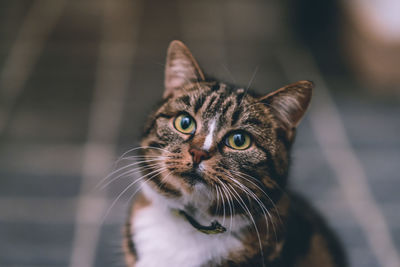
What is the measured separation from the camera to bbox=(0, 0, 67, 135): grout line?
2266 mm

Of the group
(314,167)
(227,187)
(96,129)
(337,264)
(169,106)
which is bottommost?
(337,264)

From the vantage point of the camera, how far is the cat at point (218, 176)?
0.88 m

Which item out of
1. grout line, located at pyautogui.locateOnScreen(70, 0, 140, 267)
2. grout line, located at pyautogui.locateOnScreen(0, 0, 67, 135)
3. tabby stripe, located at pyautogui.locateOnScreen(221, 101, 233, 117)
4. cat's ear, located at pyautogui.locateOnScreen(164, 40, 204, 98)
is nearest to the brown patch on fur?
tabby stripe, located at pyautogui.locateOnScreen(221, 101, 233, 117)

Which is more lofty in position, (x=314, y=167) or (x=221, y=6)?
(x=221, y=6)

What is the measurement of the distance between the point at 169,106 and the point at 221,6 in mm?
2505

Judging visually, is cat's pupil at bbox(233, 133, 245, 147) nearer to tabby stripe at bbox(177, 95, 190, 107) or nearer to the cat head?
the cat head

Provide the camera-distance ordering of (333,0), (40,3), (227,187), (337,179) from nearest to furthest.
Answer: (227,187)
(337,179)
(333,0)
(40,3)

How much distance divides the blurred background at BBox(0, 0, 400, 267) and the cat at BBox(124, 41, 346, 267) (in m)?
0.22

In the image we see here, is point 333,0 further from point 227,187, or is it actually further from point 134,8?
point 227,187

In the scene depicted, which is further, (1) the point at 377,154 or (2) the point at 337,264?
(1) the point at 377,154

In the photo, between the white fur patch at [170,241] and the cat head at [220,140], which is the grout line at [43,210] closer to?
the white fur patch at [170,241]

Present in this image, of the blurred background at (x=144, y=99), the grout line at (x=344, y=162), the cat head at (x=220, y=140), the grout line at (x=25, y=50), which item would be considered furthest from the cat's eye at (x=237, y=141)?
the grout line at (x=25, y=50)

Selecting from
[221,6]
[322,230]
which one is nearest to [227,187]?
[322,230]

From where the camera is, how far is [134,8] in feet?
10.7
